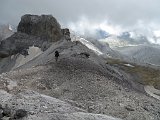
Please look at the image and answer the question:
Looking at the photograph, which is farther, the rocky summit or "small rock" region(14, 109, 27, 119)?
the rocky summit

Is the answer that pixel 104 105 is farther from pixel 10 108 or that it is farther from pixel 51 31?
pixel 51 31

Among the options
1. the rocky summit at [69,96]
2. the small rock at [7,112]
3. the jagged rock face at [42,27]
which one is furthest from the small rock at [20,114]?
the jagged rock face at [42,27]

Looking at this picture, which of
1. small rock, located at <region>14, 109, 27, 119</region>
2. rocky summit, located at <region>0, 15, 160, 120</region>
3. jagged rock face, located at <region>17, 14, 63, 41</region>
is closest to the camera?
small rock, located at <region>14, 109, 27, 119</region>

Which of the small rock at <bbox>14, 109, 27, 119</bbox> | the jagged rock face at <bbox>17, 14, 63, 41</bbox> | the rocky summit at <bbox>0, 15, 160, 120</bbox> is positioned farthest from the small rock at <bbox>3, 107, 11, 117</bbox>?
the jagged rock face at <bbox>17, 14, 63, 41</bbox>

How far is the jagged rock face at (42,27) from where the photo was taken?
128m

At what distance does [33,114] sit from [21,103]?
3856mm

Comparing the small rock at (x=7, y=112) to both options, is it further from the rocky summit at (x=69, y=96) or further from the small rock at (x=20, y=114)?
the small rock at (x=20, y=114)

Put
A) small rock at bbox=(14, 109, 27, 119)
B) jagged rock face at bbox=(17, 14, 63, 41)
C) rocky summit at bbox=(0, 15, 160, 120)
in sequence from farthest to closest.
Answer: jagged rock face at bbox=(17, 14, 63, 41), rocky summit at bbox=(0, 15, 160, 120), small rock at bbox=(14, 109, 27, 119)

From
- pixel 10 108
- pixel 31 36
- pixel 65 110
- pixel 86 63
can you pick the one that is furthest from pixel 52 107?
pixel 31 36

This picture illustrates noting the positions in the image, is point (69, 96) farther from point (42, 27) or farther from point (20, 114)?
point (42, 27)

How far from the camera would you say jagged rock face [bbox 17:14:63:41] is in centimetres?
12750

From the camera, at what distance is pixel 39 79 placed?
161 feet

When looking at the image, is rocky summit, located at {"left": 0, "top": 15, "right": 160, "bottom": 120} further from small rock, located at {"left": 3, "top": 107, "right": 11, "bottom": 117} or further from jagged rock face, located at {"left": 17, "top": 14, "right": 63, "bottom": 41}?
jagged rock face, located at {"left": 17, "top": 14, "right": 63, "bottom": 41}

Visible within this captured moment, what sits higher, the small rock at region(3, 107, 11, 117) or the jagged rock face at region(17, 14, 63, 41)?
the jagged rock face at region(17, 14, 63, 41)
